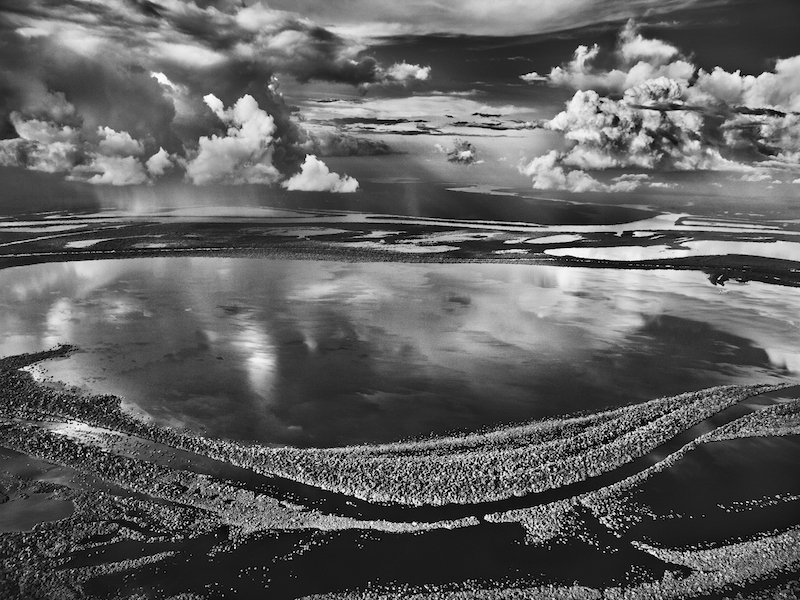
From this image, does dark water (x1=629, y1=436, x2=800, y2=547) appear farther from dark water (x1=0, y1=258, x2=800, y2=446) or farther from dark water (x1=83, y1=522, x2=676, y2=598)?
dark water (x1=0, y1=258, x2=800, y2=446)

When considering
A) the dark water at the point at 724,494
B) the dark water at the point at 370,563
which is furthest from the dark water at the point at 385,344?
the dark water at the point at 370,563

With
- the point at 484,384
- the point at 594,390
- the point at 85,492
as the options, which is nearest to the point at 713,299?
the point at 594,390

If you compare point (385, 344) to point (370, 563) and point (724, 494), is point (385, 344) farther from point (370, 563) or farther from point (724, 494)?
point (724, 494)

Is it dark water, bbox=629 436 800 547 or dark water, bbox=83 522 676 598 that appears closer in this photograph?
dark water, bbox=83 522 676 598

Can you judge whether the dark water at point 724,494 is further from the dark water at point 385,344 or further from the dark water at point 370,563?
the dark water at point 385,344

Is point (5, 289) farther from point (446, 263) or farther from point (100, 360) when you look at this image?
point (446, 263)

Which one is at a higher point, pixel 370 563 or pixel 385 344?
pixel 370 563

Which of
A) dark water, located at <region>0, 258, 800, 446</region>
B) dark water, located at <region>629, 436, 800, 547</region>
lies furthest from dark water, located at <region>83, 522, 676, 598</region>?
dark water, located at <region>0, 258, 800, 446</region>

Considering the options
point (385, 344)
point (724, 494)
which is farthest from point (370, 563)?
point (385, 344)
